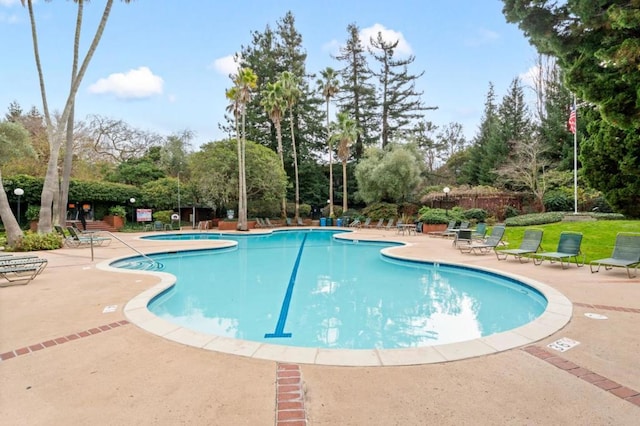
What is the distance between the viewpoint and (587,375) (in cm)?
288

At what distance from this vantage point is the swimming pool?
493 cm

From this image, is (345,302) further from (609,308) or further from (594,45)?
(594,45)

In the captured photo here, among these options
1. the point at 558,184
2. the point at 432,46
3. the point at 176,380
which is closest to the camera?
the point at 176,380

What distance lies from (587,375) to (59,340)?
513 centimetres

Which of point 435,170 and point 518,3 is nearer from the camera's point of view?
point 518,3

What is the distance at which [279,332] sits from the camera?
507 centimetres

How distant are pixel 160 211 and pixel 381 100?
22727 mm

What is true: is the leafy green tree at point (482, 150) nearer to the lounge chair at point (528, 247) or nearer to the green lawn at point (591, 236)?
the green lawn at point (591, 236)

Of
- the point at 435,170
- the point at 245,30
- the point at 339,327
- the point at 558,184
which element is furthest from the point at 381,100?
the point at 339,327

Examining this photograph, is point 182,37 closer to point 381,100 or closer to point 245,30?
point 245,30

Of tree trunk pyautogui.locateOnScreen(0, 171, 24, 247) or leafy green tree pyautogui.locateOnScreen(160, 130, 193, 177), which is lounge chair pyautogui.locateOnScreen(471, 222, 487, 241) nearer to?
tree trunk pyautogui.locateOnScreen(0, 171, 24, 247)


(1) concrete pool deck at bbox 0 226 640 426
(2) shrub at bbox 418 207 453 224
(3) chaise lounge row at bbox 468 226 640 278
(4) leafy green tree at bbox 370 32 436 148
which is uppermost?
(4) leafy green tree at bbox 370 32 436 148

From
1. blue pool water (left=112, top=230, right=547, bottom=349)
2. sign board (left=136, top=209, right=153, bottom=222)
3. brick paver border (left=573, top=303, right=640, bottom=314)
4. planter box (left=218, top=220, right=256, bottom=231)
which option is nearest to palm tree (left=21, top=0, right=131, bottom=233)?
blue pool water (left=112, top=230, right=547, bottom=349)

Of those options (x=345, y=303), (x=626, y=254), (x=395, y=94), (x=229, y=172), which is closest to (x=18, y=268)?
(x=345, y=303)
